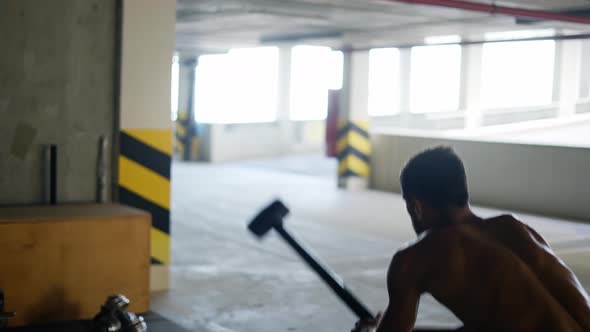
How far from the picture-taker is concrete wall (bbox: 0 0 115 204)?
14.5 feet

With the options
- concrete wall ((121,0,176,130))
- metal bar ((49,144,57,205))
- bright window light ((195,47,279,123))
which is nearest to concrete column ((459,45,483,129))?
bright window light ((195,47,279,123))

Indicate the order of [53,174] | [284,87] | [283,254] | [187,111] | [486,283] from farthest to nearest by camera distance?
[284,87] → [187,111] → [283,254] → [53,174] → [486,283]

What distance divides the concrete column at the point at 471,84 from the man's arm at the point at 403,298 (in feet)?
53.1

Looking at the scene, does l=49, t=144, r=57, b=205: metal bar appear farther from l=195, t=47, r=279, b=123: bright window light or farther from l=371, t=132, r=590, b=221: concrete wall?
l=195, t=47, r=279, b=123: bright window light

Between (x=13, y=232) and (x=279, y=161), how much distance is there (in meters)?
11.6

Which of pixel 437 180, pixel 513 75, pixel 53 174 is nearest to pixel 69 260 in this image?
pixel 53 174

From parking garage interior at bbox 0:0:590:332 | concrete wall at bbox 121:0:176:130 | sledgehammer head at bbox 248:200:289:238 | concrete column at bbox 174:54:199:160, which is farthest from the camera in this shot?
concrete column at bbox 174:54:199:160

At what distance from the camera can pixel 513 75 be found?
2231cm

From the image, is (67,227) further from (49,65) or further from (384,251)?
(384,251)

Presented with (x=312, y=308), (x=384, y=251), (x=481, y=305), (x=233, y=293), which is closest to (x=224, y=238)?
(x=384, y=251)

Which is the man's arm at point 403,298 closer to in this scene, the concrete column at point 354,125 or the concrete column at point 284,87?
the concrete column at point 354,125

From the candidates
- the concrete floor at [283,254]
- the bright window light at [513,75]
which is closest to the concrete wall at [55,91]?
the concrete floor at [283,254]

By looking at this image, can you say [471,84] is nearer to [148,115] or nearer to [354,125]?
[354,125]

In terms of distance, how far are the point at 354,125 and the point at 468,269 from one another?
31.2 feet
